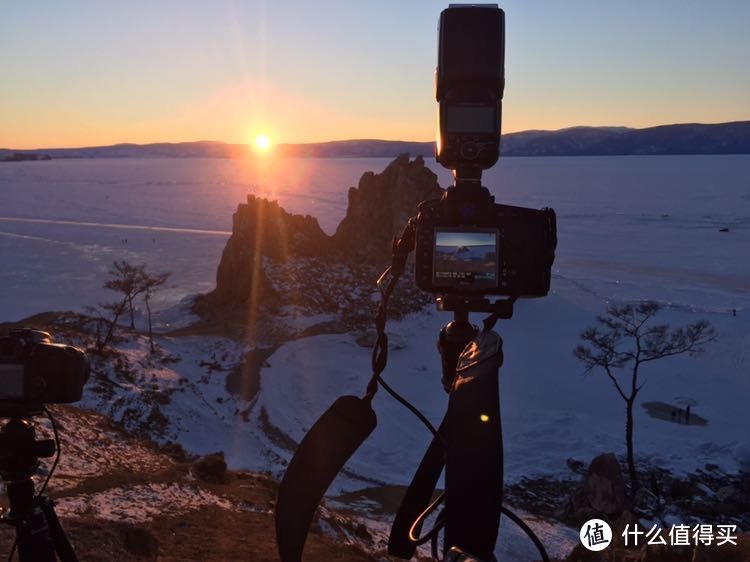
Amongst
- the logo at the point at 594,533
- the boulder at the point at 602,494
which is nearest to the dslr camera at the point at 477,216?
the logo at the point at 594,533

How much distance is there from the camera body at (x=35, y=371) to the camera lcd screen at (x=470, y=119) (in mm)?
1885

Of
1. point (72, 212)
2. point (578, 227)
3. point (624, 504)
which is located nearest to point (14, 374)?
point (624, 504)

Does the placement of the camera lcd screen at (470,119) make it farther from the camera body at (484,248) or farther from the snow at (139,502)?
the snow at (139,502)

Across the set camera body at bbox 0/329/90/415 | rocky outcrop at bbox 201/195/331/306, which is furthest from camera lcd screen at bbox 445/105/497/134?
rocky outcrop at bbox 201/195/331/306

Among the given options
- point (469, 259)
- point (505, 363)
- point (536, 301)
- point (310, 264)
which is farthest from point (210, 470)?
point (310, 264)

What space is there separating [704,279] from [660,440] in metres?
28.7

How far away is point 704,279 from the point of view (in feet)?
143

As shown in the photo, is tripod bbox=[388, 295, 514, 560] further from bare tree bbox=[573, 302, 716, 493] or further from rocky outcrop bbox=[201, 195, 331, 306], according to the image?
rocky outcrop bbox=[201, 195, 331, 306]

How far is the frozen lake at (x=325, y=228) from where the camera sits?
42.9m

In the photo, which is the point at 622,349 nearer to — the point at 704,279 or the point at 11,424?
the point at 704,279

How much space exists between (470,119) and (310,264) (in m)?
32.0

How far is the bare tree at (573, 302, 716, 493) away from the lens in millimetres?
18219

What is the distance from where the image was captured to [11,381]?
2695 mm

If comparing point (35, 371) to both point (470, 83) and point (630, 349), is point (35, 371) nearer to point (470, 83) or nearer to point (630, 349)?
point (470, 83)
